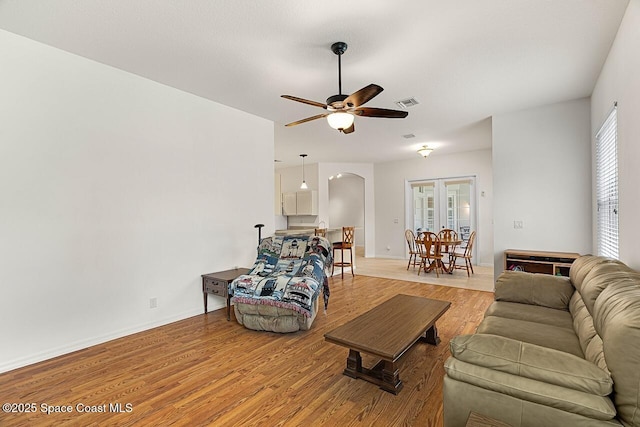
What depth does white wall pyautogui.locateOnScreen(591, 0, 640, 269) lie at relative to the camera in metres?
2.20

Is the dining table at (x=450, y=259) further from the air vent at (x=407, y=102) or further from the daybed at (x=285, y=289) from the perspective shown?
the daybed at (x=285, y=289)

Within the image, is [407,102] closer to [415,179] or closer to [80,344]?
[415,179]

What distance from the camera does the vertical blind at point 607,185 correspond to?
2.95 meters

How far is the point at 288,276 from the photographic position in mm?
3533

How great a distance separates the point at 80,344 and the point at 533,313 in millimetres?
4014

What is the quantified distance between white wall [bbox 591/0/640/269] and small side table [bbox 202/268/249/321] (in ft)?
12.2

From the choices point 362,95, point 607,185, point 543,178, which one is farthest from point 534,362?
point 543,178

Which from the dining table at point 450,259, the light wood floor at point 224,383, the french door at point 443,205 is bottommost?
the light wood floor at point 224,383

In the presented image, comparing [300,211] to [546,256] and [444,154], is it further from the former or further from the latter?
[546,256]

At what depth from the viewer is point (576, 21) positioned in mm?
2494

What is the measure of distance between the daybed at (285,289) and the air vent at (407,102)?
7.07 feet

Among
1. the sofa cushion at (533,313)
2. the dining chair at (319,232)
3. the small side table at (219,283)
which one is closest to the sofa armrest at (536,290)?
the sofa cushion at (533,313)

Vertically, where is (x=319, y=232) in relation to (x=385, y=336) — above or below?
above

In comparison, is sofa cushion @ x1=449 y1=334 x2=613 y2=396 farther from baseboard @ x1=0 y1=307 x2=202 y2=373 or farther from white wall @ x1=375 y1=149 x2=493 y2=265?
white wall @ x1=375 y1=149 x2=493 y2=265
